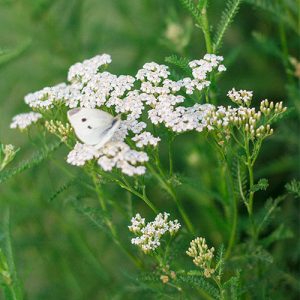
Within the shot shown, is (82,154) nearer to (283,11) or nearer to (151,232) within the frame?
(151,232)

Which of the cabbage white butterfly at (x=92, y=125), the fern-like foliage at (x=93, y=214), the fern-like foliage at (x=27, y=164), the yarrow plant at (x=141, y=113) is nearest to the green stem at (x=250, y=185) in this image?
the yarrow plant at (x=141, y=113)

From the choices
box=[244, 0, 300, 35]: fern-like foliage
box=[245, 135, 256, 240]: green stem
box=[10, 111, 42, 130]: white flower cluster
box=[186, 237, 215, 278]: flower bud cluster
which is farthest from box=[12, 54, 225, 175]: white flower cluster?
box=[244, 0, 300, 35]: fern-like foliage

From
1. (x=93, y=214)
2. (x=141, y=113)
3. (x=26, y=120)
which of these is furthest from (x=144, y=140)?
(x=26, y=120)

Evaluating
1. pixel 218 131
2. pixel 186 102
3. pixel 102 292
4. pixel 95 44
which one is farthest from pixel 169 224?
pixel 95 44

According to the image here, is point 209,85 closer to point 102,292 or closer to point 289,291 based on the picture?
point 289,291

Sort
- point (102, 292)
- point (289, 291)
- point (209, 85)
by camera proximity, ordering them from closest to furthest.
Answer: point (209, 85) → point (289, 291) → point (102, 292)

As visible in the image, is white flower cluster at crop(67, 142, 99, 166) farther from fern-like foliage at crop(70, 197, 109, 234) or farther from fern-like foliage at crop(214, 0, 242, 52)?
fern-like foliage at crop(214, 0, 242, 52)
